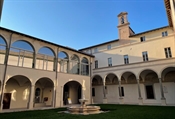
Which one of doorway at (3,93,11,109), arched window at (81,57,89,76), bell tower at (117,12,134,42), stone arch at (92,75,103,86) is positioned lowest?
doorway at (3,93,11,109)

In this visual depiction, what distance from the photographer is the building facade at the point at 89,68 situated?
13.8 meters

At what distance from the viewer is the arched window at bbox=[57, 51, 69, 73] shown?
17.6m

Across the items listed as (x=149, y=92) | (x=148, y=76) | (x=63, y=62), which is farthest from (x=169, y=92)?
(x=63, y=62)

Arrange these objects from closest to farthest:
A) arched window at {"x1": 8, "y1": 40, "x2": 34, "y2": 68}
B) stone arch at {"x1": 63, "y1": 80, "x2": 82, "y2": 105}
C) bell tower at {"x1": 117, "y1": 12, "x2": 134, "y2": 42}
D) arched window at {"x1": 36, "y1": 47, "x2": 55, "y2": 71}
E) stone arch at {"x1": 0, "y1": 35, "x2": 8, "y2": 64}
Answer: stone arch at {"x1": 0, "y1": 35, "x2": 8, "y2": 64}
arched window at {"x1": 8, "y1": 40, "x2": 34, "y2": 68}
arched window at {"x1": 36, "y1": 47, "x2": 55, "y2": 71}
bell tower at {"x1": 117, "y1": 12, "x2": 134, "y2": 42}
stone arch at {"x1": 63, "y1": 80, "x2": 82, "y2": 105}

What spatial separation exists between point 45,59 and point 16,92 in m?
4.97

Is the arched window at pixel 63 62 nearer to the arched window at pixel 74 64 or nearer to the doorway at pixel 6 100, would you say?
the arched window at pixel 74 64

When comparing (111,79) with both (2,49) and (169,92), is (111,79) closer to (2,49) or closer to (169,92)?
(169,92)

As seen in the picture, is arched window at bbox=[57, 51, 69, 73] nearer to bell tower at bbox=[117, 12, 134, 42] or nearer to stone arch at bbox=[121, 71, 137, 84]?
stone arch at bbox=[121, 71, 137, 84]

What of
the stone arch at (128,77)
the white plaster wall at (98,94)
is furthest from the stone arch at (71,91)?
the stone arch at (128,77)

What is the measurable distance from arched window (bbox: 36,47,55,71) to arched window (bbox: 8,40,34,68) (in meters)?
Result: 0.88

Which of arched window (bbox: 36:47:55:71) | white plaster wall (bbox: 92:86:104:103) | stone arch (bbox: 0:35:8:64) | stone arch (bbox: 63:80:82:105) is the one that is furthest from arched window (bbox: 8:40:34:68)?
white plaster wall (bbox: 92:86:104:103)

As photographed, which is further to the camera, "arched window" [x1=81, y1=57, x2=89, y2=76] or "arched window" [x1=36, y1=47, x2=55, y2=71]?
"arched window" [x1=81, y1=57, x2=89, y2=76]

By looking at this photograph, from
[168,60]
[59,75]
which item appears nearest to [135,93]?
[168,60]

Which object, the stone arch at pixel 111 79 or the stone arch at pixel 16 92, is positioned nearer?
the stone arch at pixel 16 92
